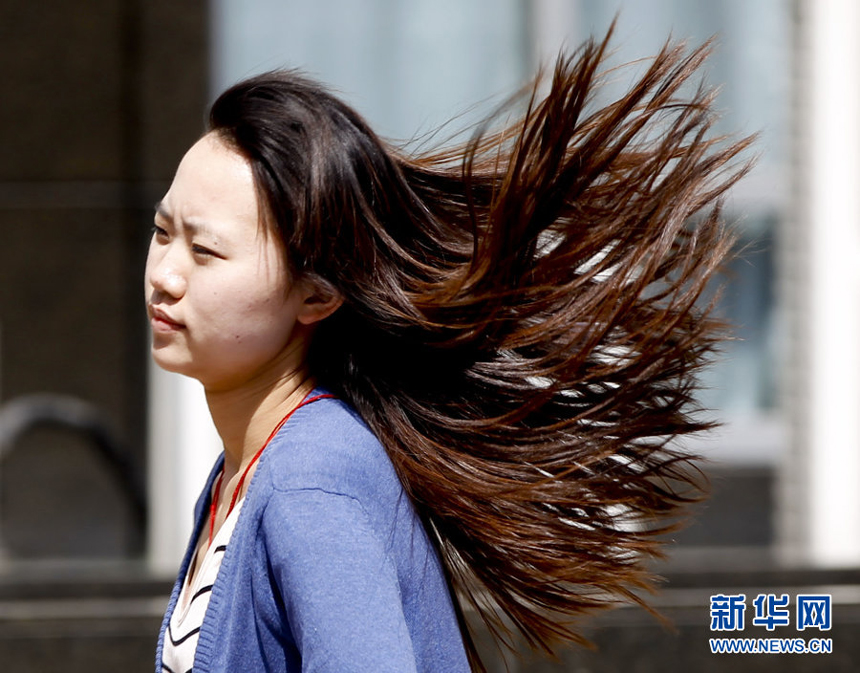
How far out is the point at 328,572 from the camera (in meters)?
1.45

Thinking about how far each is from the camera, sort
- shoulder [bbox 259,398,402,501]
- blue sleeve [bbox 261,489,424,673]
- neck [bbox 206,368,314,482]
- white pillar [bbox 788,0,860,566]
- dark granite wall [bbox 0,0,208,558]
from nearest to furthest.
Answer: blue sleeve [bbox 261,489,424,673]
shoulder [bbox 259,398,402,501]
neck [bbox 206,368,314,482]
white pillar [bbox 788,0,860,566]
dark granite wall [bbox 0,0,208,558]

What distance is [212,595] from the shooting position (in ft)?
5.27

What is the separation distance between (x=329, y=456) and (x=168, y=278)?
1.11ft

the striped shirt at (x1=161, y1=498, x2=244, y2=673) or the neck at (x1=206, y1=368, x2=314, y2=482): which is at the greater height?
the neck at (x1=206, y1=368, x2=314, y2=482)

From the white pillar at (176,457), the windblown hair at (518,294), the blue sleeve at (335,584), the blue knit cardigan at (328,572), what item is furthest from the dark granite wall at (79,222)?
the blue sleeve at (335,584)

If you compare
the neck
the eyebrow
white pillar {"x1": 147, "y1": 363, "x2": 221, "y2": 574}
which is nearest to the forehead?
the eyebrow

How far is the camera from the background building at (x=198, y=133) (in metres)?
4.80

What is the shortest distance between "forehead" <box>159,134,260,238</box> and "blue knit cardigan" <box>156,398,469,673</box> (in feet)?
0.94

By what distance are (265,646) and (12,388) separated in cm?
449

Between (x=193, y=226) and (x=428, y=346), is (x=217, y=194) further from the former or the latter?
(x=428, y=346)

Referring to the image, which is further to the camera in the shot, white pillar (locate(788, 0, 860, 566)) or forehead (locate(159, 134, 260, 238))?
white pillar (locate(788, 0, 860, 566))

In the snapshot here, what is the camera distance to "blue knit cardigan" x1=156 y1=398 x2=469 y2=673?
56.3 inches

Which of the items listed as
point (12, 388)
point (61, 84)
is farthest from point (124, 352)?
point (61, 84)

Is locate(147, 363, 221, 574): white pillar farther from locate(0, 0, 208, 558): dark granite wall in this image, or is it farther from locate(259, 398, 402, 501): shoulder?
locate(259, 398, 402, 501): shoulder
